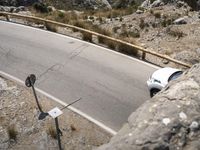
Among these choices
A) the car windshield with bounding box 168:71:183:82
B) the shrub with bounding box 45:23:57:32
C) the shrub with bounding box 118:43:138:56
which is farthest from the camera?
the shrub with bounding box 45:23:57:32

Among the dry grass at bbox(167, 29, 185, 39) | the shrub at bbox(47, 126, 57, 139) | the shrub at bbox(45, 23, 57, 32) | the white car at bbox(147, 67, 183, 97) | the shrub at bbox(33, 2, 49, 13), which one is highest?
the white car at bbox(147, 67, 183, 97)

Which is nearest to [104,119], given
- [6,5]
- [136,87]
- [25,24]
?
[136,87]

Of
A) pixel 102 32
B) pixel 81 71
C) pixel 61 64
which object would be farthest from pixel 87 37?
pixel 81 71

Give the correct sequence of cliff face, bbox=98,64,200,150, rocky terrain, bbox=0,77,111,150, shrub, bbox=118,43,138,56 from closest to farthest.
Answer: cliff face, bbox=98,64,200,150
rocky terrain, bbox=0,77,111,150
shrub, bbox=118,43,138,56

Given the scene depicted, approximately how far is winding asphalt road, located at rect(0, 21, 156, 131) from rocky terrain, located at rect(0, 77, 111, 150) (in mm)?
713

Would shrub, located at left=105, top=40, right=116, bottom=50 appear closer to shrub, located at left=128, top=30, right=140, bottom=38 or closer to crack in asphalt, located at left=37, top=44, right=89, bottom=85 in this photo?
crack in asphalt, located at left=37, top=44, right=89, bottom=85

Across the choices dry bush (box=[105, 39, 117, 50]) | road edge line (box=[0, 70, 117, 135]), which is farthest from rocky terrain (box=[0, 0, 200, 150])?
dry bush (box=[105, 39, 117, 50])

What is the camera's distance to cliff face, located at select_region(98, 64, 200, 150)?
6633mm

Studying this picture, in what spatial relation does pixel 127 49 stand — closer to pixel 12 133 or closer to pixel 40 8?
pixel 12 133

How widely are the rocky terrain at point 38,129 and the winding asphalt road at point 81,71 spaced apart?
0.71m

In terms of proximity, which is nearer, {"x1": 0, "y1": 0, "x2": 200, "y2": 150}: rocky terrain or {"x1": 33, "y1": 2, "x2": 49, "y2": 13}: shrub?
{"x1": 0, "y1": 0, "x2": 200, "y2": 150}: rocky terrain

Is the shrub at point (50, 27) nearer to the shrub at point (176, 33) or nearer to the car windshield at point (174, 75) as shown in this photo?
the shrub at point (176, 33)

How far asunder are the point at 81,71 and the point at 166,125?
1090 centimetres

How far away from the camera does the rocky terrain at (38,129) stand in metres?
12.6
